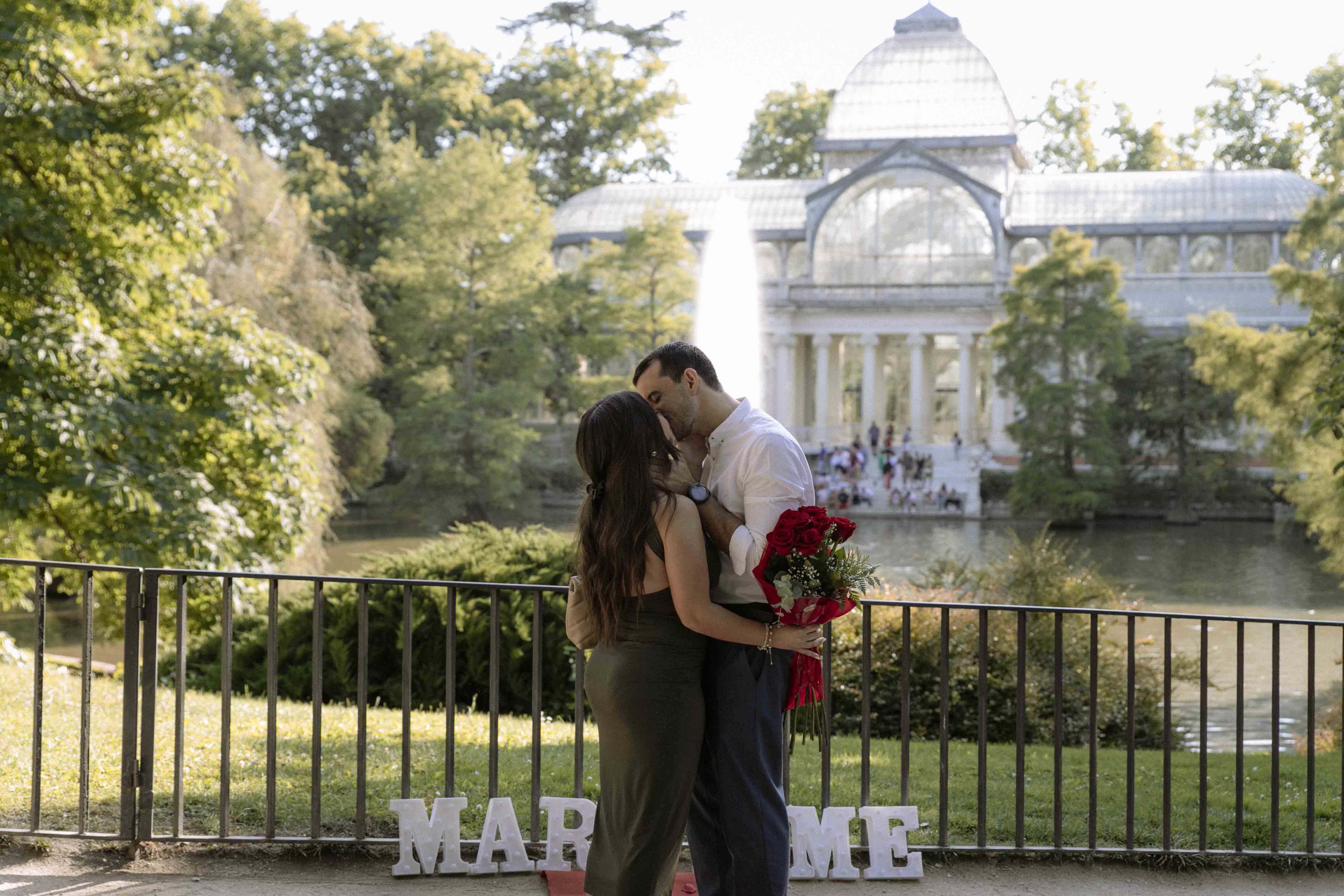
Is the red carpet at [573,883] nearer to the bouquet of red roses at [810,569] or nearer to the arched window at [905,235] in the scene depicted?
the bouquet of red roses at [810,569]

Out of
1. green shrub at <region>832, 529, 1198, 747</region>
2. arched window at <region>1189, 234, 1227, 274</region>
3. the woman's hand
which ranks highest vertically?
arched window at <region>1189, 234, 1227, 274</region>

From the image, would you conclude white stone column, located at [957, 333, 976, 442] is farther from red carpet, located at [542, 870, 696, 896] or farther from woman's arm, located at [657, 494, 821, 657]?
woman's arm, located at [657, 494, 821, 657]

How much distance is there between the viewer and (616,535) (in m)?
3.50

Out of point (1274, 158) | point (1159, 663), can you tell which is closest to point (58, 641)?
point (1159, 663)

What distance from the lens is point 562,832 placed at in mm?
4820

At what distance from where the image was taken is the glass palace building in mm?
48562

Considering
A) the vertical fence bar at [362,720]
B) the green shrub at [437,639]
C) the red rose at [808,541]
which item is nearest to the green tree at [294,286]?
the green shrub at [437,639]

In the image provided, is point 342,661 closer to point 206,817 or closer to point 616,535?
point 206,817

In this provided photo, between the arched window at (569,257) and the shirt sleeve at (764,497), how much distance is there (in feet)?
158

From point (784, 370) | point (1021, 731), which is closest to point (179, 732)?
point (1021, 731)

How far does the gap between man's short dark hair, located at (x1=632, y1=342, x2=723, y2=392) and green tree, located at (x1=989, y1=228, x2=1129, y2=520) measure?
3150cm

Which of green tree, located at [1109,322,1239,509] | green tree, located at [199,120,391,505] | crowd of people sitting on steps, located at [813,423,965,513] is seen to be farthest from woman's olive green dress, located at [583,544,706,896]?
green tree, located at [1109,322,1239,509]

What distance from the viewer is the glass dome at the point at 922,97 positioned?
5106 cm

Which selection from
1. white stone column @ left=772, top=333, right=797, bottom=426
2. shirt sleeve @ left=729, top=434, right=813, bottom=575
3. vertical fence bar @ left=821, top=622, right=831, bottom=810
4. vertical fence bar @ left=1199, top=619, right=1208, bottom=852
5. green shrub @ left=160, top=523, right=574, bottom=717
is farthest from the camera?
white stone column @ left=772, top=333, right=797, bottom=426
